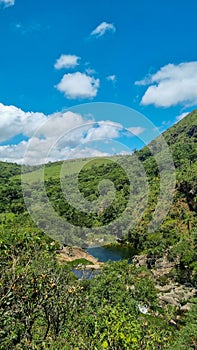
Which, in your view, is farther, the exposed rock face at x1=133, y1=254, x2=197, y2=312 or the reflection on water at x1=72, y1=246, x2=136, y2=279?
the reflection on water at x1=72, y1=246, x2=136, y2=279

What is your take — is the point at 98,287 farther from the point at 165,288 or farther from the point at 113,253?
the point at 113,253

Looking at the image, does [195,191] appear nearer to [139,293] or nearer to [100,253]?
[100,253]

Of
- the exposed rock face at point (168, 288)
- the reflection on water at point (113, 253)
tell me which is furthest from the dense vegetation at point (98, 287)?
the reflection on water at point (113, 253)

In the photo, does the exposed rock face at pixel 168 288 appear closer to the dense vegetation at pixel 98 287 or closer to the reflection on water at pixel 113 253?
the dense vegetation at pixel 98 287

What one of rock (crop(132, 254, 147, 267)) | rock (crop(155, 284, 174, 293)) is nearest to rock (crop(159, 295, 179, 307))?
rock (crop(155, 284, 174, 293))

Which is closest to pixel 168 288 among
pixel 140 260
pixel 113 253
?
pixel 140 260

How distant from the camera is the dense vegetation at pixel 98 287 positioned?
607 cm

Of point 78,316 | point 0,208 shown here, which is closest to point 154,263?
point 78,316

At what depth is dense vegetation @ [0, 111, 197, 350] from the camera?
607cm

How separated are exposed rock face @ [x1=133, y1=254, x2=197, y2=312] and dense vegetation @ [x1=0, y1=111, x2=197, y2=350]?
1342 millimetres

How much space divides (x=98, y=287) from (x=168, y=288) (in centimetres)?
1794

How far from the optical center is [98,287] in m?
23.5

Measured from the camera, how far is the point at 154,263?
52.0 metres

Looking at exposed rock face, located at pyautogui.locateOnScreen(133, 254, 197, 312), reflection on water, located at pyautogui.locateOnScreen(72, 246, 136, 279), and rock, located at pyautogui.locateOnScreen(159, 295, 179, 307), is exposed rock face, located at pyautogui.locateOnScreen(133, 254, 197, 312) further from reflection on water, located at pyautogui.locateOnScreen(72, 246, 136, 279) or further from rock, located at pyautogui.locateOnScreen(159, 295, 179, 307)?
reflection on water, located at pyautogui.locateOnScreen(72, 246, 136, 279)
